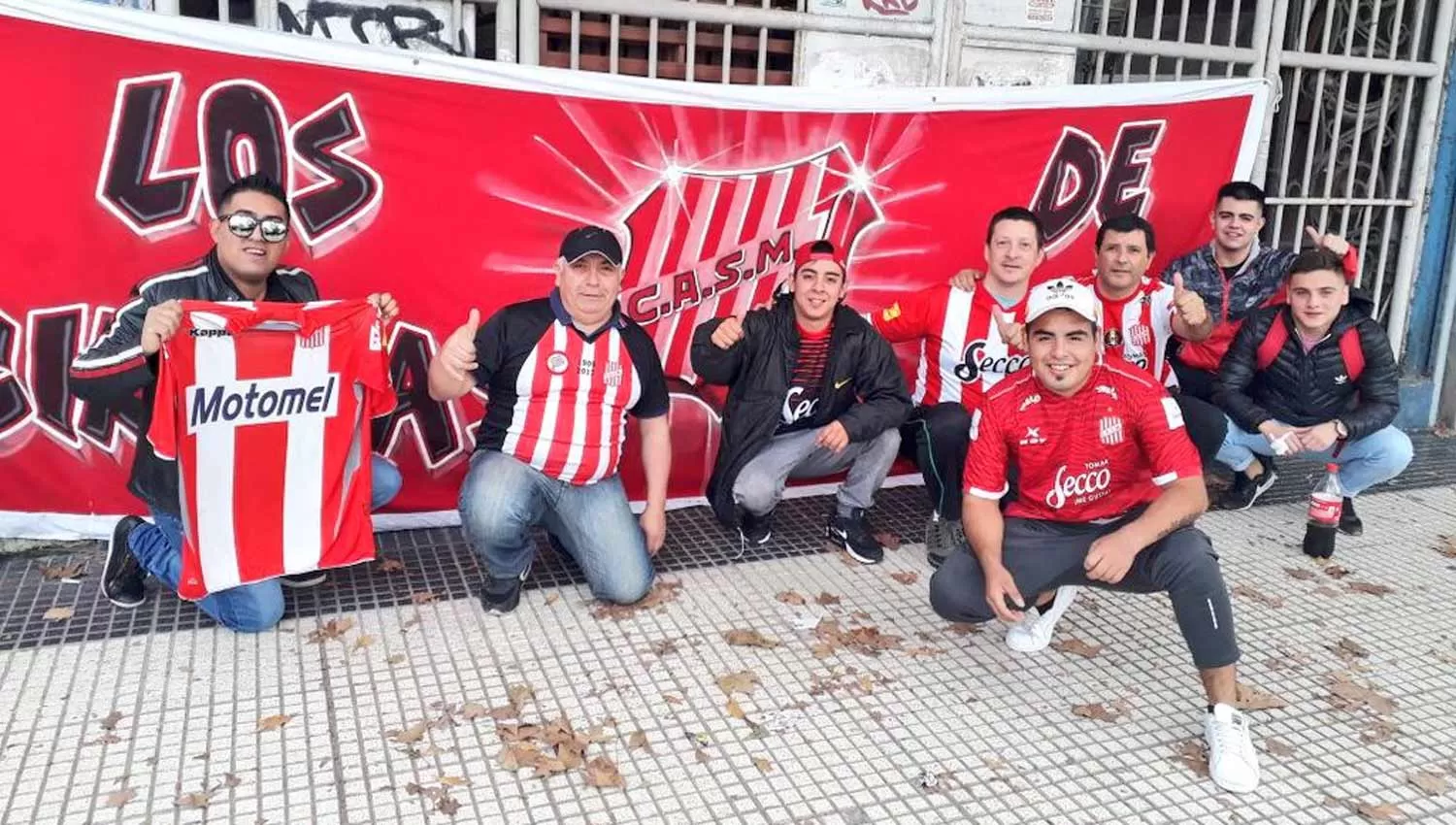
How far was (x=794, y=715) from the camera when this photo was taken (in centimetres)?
337

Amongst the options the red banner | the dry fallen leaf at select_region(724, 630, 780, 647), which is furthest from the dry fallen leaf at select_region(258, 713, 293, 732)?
the red banner

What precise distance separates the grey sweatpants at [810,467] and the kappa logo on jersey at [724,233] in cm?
69

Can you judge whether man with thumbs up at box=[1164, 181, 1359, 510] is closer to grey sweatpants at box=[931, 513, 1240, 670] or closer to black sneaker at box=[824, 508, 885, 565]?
black sneaker at box=[824, 508, 885, 565]

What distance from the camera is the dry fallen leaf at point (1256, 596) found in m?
4.33

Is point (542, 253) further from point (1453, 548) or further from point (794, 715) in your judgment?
point (1453, 548)

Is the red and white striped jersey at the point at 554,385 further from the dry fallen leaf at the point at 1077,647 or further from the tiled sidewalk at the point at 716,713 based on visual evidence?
the dry fallen leaf at the point at 1077,647

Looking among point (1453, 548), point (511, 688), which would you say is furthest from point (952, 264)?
point (511, 688)

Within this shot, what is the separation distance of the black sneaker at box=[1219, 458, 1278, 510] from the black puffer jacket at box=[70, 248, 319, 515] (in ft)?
14.7

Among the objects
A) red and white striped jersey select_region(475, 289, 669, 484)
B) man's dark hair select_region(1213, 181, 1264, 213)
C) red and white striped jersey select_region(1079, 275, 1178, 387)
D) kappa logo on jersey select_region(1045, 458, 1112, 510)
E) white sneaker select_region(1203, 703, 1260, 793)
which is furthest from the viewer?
man's dark hair select_region(1213, 181, 1264, 213)

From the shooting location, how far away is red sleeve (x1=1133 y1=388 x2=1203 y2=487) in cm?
344

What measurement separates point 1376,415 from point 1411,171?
3007mm

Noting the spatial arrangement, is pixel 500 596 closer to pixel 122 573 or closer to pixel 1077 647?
pixel 122 573

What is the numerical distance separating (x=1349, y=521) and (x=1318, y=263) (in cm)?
127

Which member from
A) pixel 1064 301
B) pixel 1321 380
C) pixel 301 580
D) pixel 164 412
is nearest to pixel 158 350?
pixel 164 412
